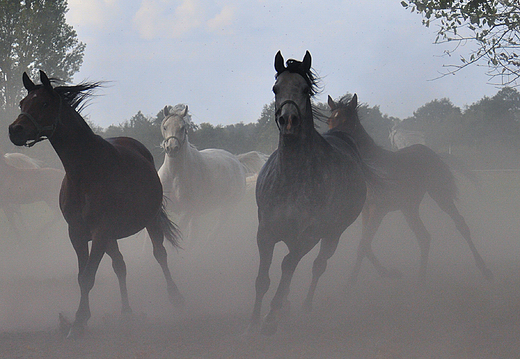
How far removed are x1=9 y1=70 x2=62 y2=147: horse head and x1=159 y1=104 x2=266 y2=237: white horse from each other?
304 cm

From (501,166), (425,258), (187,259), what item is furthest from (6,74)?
(501,166)

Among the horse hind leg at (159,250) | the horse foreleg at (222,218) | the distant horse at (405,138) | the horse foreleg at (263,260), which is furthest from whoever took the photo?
the distant horse at (405,138)

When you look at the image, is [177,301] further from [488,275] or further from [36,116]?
[488,275]

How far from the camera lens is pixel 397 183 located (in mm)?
6699

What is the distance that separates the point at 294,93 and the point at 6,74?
16.4 m

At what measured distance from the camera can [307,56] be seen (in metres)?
4.36

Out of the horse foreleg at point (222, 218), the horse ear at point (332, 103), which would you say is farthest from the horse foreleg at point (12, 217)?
the horse ear at point (332, 103)

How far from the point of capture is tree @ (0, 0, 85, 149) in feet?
57.3

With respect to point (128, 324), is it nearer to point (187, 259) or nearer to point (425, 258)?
point (187, 259)

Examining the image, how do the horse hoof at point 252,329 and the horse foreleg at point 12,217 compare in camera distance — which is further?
the horse foreleg at point 12,217

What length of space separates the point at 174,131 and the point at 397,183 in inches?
131

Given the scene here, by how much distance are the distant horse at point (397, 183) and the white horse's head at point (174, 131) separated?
2.39m

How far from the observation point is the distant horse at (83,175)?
4.32m

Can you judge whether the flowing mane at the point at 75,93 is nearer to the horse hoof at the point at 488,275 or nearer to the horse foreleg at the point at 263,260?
the horse foreleg at the point at 263,260
